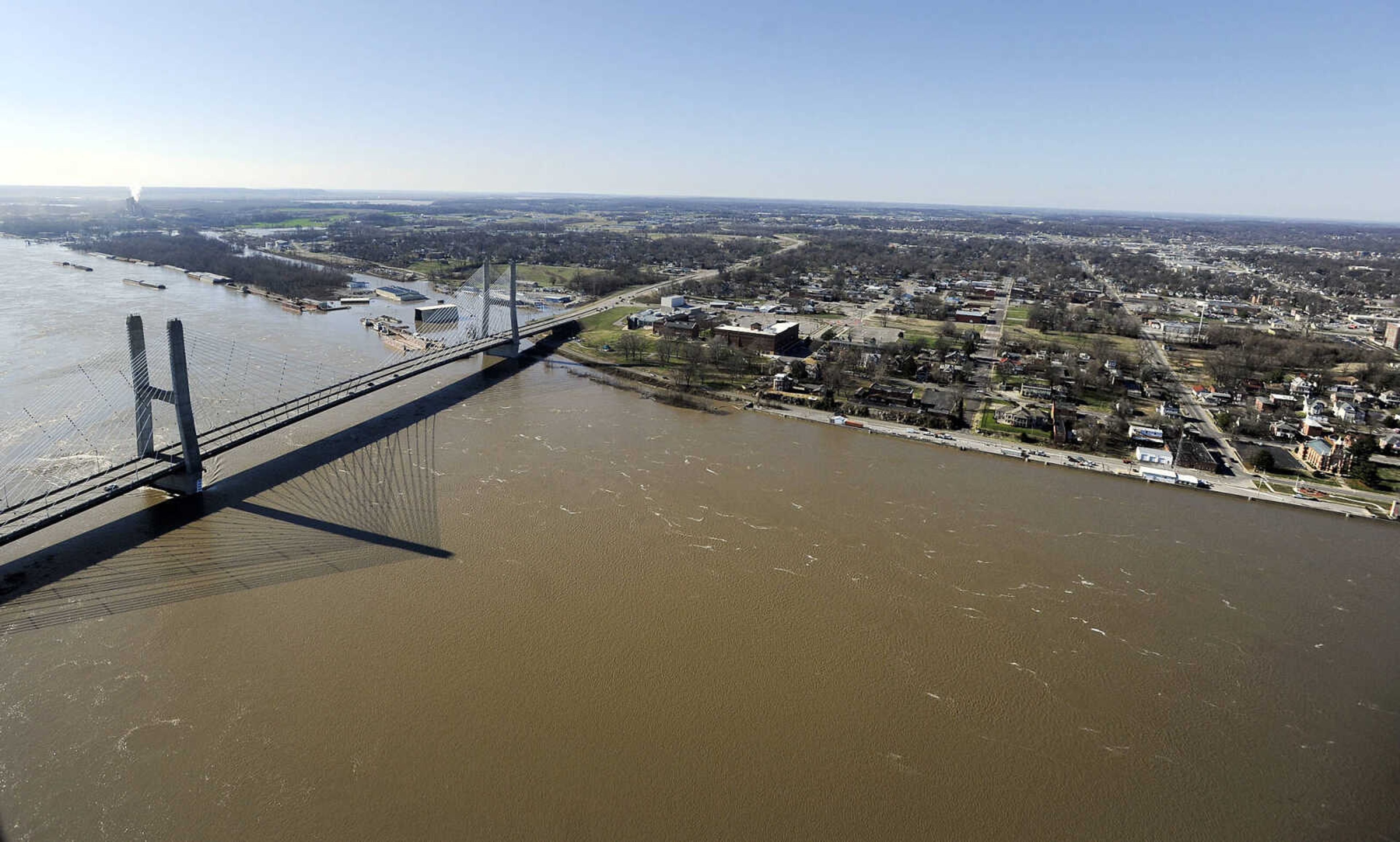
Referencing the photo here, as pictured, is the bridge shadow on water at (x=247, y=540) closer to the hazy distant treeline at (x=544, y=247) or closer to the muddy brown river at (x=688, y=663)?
the muddy brown river at (x=688, y=663)

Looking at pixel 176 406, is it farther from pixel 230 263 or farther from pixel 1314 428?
pixel 230 263

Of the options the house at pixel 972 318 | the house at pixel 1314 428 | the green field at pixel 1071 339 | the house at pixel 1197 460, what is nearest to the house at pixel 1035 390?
the house at pixel 1197 460

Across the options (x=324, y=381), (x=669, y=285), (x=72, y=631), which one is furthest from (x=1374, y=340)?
(x=72, y=631)

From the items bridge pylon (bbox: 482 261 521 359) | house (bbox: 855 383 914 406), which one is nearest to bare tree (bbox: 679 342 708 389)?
house (bbox: 855 383 914 406)

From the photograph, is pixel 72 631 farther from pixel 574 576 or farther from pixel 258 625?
pixel 574 576

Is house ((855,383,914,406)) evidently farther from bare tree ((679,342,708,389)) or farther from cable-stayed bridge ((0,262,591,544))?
cable-stayed bridge ((0,262,591,544))
